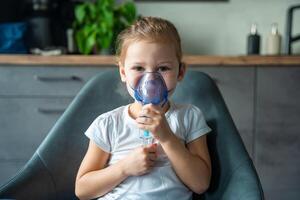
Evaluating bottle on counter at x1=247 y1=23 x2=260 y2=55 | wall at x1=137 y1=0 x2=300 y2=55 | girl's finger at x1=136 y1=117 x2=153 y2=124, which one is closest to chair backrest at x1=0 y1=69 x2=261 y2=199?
girl's finger at x1=136 y1=117 x2=153 y2=124

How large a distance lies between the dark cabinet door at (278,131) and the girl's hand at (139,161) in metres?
1.19

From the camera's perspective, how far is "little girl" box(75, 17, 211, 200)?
36.5 inches

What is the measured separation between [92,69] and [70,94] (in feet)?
0.59

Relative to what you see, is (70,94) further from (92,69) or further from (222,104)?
(222,104)

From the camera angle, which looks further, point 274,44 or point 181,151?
point 274,44

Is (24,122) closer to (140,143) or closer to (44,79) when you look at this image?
(44,79)

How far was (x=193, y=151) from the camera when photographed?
104 cm

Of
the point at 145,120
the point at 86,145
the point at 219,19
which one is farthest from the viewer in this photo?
the point at 219,19

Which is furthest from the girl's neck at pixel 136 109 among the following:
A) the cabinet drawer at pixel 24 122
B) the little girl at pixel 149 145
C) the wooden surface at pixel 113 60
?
the cabinet drawer at pixel 24 122

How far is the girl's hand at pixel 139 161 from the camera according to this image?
3.08 ft

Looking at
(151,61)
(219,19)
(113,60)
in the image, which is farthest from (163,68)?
(219,19)

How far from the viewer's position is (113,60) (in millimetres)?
1917

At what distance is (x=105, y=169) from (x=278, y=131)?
132cm

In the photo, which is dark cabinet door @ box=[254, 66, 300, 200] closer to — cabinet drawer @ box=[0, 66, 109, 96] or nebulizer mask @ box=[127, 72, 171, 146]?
cabinet drawer @ box=[0, 66, 109, 96]
